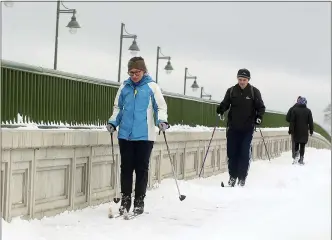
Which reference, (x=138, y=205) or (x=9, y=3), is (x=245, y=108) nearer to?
(x=138, y=205)

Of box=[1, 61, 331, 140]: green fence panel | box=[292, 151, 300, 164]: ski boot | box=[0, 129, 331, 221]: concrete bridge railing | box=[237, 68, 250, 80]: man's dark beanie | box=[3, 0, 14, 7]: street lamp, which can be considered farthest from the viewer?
box=[292, 151, 300, 164]: ski boot

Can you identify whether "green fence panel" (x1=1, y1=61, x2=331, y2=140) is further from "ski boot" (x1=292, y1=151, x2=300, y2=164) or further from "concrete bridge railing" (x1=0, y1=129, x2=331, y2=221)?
"ski boot" (x1=292, y1=151, x2=300, y2=164)

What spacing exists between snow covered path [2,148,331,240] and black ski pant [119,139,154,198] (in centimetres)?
37

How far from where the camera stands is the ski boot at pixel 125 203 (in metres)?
7.58

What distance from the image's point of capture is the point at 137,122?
24.9ft

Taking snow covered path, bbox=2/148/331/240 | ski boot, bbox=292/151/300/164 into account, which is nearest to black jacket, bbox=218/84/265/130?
snow covered path, bbox=2/148/331/240

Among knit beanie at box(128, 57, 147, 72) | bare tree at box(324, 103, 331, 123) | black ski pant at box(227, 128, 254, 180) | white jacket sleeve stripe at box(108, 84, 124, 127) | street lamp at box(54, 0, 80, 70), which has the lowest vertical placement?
bare tree at box(324, 103, 331, 123)

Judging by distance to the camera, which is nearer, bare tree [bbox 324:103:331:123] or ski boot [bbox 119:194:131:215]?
ski boot [bbox 119:194:131:215]

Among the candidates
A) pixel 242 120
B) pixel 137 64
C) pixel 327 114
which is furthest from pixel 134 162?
pixel 327 114

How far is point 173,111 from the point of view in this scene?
12.1 m

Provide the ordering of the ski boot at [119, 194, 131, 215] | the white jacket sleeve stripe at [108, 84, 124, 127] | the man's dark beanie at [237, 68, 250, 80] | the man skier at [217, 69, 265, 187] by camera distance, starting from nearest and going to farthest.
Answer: the ski boot at [119, 194, 131, 215], the white jacket sleeve stripe at [108, 84, 124, 127], the man's dark beanie at [237, 68, 250, 80], the man skier at [217, 69, 265, 187]

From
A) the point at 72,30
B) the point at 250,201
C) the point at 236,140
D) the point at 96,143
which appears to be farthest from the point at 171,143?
the point at 72,30

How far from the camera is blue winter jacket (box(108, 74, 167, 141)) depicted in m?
7.59

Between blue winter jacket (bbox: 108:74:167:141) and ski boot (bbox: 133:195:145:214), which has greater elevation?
blue winter jacket (bbox: 108:74:167:141)
